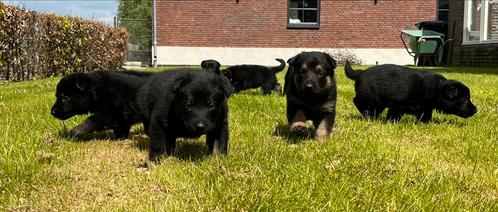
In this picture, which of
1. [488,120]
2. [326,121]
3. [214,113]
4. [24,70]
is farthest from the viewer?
[24,70]

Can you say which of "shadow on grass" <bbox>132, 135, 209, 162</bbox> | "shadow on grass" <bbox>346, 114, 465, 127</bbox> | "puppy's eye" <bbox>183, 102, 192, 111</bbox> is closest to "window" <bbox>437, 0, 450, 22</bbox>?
"shadow on grass" <bbox>346, 114, 465, 127</bbox>

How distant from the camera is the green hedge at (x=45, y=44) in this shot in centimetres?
1186

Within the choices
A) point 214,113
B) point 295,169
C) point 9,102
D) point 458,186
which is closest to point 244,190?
point 295,169

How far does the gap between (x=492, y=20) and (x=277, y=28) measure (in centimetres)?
960

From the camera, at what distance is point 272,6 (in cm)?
2442

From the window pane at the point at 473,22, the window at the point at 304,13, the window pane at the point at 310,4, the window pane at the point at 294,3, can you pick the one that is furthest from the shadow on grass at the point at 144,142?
the window pane at the point at 310,4

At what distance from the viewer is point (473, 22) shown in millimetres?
20453

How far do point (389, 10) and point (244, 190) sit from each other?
76.8 feet

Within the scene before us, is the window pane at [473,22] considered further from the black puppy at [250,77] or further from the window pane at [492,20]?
the black puppy at [250,77]

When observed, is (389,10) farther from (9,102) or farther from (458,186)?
(458,186)

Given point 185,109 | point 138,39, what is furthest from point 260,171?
point 138,39

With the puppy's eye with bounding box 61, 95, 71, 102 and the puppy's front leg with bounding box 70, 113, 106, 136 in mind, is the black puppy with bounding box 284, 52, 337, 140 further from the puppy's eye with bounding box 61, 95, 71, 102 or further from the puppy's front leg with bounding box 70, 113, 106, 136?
the puppy's eye with bounding box 61, 95, 71, 102

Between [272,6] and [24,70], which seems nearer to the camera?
[24,70]

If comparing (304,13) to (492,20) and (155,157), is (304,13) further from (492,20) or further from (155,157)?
(155,157)
